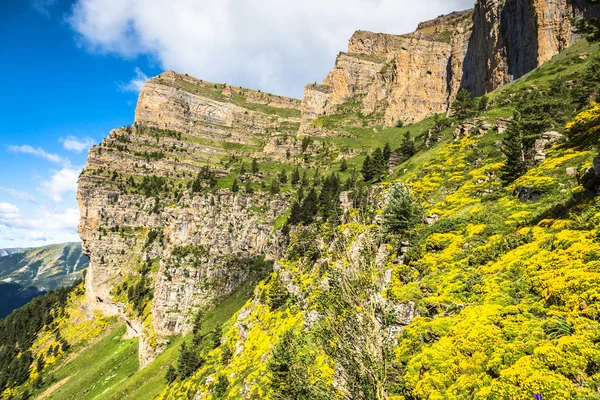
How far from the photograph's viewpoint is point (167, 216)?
10838cm

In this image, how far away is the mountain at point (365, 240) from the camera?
41.4ft

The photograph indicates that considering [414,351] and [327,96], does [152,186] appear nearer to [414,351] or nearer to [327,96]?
[327,96]

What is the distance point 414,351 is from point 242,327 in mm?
36041

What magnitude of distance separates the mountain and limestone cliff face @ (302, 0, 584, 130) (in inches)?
32.8

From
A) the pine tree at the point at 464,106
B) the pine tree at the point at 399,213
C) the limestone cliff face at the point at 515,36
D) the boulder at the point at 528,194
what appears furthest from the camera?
the limestone cliff face at the point at 515,36

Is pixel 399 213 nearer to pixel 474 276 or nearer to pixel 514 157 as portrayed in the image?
pixel 474 276

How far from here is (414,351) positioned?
14820 mm

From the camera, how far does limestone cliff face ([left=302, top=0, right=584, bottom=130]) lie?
237 feet

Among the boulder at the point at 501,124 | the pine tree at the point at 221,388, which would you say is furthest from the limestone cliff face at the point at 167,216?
the boulder at the point at 501,124

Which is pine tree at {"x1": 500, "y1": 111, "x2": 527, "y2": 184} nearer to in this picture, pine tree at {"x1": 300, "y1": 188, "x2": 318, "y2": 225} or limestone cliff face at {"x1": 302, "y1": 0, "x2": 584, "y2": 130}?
pine tree at {"x1": 300, "y1": 188, "x2": 318, "y2": 225}

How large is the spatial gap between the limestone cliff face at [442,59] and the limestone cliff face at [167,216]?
64145mm

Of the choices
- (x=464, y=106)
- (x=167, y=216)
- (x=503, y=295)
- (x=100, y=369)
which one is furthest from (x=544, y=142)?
(x=100, y=369)

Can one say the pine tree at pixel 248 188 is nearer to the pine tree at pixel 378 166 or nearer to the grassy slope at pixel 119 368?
the grassy slope at pixel 119 368

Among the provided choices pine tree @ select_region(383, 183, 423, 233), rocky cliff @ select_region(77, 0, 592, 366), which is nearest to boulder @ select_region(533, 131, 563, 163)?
pine tree @ select_region(383, 183, 423, 233)
